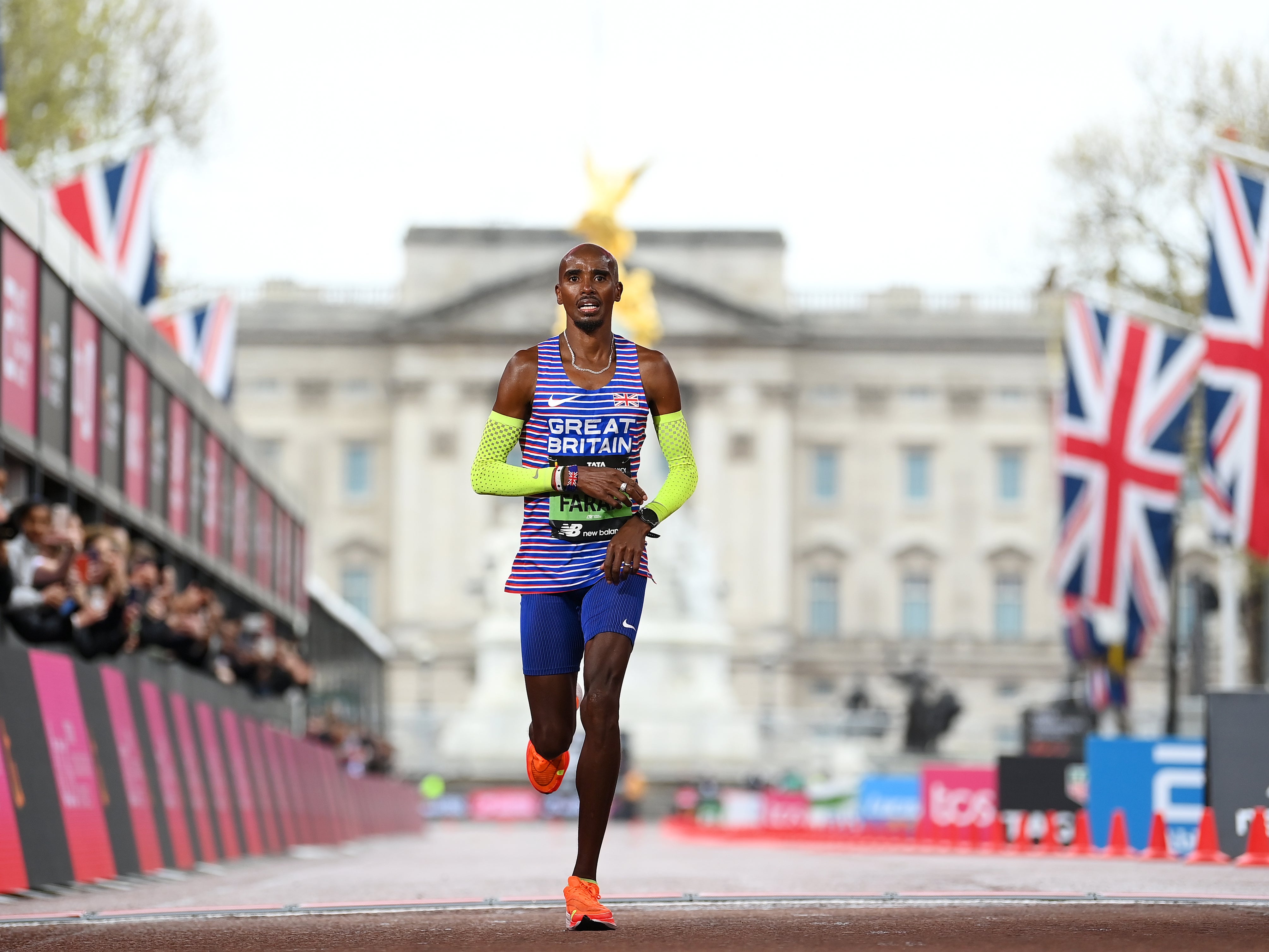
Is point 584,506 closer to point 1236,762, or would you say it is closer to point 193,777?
point 1236,762

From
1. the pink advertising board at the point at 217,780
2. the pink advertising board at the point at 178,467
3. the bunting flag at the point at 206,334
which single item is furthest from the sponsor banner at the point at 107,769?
the bunting flag at the point at 206,334

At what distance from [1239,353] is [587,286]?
1868cm

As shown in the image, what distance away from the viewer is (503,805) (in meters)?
61.8

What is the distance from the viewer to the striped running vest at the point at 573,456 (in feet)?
25.6

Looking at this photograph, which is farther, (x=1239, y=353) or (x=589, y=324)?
(x=1239, y=353)

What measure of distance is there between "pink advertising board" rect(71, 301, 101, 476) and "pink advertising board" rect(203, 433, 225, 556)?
7.25 metres

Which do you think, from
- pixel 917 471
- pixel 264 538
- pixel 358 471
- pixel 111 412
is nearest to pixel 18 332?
pixel 111 412

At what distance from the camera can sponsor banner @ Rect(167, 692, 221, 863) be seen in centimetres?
1680

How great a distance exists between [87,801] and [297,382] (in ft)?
298

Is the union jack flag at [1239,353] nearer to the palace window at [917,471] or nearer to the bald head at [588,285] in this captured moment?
the bald head at [588,285]

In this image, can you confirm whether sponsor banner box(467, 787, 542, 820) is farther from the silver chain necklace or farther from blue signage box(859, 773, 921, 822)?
the silver chain necklace

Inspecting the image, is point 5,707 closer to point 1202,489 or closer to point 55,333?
point 55,333

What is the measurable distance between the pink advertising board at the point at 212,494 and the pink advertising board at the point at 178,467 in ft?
4.29

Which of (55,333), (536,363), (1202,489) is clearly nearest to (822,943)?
(536,363)
